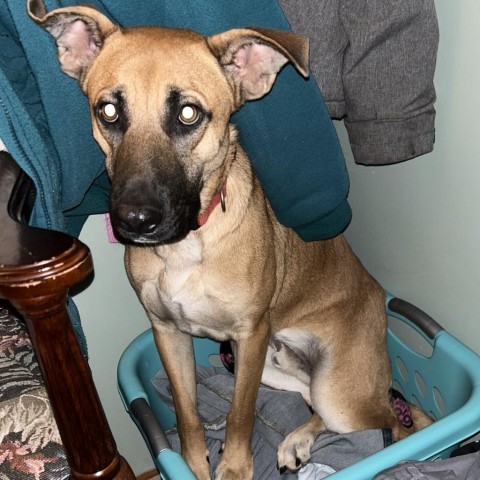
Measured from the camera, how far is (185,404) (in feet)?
6.25

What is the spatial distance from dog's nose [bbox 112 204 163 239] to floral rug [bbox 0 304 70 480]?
362 millimetres

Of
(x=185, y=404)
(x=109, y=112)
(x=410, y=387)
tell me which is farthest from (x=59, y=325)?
(x=410, y=387)

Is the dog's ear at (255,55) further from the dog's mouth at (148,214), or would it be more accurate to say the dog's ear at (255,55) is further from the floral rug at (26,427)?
the floral rug at (26,427)

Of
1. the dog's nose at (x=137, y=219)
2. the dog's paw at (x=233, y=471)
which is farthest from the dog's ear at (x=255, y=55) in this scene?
the dog's paw at (x=233, y=471)

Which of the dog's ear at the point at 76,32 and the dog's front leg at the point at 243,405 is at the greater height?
the dog's ear at the point at 76,32

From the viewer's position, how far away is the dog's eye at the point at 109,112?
1.36 meters

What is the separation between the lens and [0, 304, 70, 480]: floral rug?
1075 mm

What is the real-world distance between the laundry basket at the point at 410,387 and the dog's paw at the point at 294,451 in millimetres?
418

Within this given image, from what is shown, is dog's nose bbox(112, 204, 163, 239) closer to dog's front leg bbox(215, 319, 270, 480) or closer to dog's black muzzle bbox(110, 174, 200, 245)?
dog's black muzzle bbox(110, 174, 200, 245)

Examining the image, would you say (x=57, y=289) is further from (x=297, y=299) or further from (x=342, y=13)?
(x=297, y=299)

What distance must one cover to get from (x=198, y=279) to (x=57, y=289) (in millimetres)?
780

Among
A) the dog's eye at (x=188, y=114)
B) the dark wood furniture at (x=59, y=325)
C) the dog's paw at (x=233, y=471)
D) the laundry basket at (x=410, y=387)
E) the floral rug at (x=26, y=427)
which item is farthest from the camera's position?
the dog's paw at (x=233, y=471)

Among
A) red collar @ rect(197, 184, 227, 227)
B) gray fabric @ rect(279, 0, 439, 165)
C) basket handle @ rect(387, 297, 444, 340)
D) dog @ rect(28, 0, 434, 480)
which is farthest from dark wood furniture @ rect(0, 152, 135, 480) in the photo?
basket handle @ rect(387, 297, 444, 340)

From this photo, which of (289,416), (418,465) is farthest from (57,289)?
(289,416)
